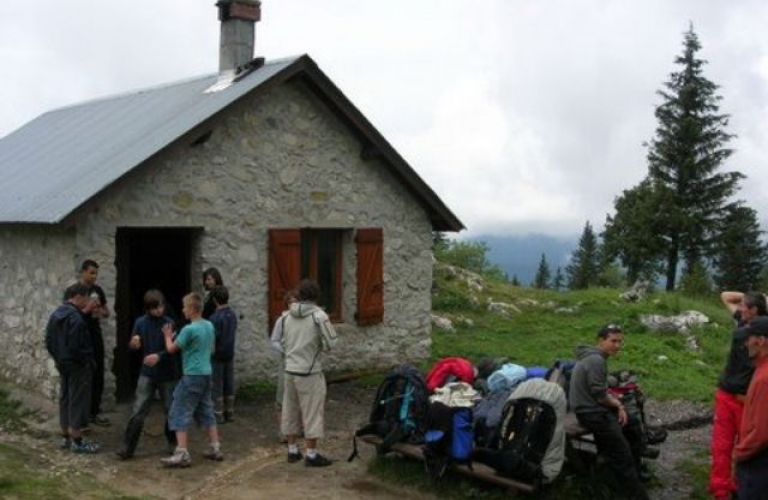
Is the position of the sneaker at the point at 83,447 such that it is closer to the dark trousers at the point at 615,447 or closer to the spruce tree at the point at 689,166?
the dark trousers at the point at 615,447

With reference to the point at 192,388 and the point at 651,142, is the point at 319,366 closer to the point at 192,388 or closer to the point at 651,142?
the point at 192,388

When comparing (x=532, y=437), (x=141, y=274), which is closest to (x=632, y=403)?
(x=532, y=437)

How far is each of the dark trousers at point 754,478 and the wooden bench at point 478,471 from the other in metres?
1.73

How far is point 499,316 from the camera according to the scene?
61.7 ft

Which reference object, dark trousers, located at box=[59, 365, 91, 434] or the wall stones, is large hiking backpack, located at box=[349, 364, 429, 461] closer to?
dark trousers, located at box=[59, 365, 91, 434]

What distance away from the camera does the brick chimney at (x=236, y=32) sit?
502 inches

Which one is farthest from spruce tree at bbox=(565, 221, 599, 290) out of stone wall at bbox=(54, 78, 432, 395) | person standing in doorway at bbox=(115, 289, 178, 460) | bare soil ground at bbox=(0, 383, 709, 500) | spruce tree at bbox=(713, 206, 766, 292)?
person standing in doorway at bbox=(115, 289, 178, 460)

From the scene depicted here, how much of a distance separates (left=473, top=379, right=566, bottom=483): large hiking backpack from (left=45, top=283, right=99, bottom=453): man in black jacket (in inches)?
158

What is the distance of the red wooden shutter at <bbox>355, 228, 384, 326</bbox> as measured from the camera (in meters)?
12.0

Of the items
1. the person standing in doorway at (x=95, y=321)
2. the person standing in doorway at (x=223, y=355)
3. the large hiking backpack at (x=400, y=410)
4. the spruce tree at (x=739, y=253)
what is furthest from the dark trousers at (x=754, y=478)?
the spruce tree at (x=739, y=253)

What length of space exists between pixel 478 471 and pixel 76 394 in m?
4.05

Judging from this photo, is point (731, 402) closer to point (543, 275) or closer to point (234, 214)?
point (234, 214)

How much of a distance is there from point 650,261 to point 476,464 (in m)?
31.5

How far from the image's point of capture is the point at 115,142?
11.1 metres
